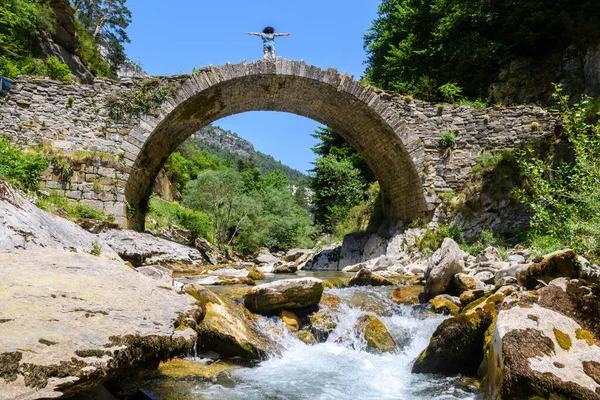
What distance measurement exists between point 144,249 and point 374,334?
652cm

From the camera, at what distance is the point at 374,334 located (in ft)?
16.7

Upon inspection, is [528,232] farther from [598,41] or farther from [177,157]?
[177,157]

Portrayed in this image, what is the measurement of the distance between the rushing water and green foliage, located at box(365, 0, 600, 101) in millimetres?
11962

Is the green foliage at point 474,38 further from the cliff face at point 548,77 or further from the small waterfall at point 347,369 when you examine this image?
the small waterfall at point 347,369

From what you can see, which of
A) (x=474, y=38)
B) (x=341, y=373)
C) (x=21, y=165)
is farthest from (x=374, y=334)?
(x=474, y=38)

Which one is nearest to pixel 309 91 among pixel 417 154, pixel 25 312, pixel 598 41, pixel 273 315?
pixel 417 154

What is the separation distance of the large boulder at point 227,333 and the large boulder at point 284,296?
609 millimetres

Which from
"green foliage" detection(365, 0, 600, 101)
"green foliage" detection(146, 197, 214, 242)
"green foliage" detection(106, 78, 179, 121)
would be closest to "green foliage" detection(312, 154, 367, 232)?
"green foliage" detection(365, 0, 600, 101)

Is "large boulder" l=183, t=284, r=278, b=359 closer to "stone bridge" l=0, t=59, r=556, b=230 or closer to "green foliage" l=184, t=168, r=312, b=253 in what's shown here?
"stone bridge" l=0, t=59, r=556, b=230

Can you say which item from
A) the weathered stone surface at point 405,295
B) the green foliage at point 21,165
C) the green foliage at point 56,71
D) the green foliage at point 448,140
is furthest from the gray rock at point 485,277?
the green foliage at point 56,71

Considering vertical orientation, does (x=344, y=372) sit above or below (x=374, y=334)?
below

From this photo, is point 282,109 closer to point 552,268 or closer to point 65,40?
point 552,268

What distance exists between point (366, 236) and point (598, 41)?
10.1 meters

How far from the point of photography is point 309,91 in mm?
12273
